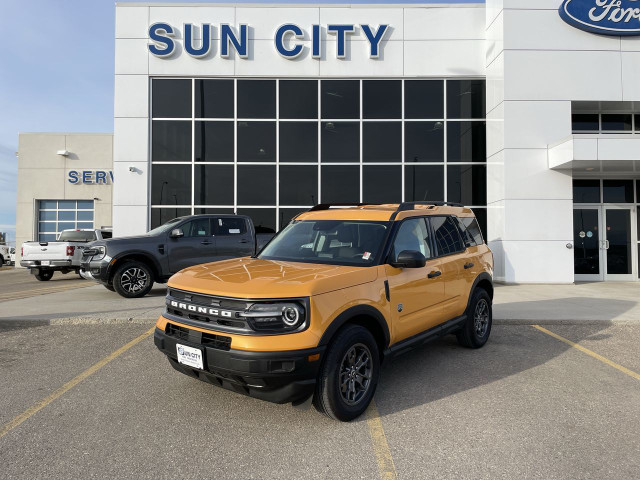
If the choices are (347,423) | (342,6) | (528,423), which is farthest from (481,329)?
(342,6)

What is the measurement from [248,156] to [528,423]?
1185 cm

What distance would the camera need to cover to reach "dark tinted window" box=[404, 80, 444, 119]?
44.0 ft

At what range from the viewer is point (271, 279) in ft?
10.4

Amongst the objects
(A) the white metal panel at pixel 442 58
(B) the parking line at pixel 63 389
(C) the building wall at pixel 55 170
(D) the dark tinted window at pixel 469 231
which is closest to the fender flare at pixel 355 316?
(D) the dark tinted window at pixel 469 231

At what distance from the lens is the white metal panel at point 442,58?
1322 cm

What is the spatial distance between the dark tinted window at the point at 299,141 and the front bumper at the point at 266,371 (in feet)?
36.2

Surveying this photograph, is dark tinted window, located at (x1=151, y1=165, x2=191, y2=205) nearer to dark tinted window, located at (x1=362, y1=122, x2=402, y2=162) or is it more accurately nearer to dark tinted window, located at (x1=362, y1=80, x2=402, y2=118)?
dark tinted window, located at (x1=362, y1=122, x2=402, y2=162)

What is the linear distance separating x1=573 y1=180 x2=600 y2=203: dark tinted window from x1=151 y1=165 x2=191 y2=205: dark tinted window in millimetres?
13165

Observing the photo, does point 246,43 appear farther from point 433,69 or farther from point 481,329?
point 481,329

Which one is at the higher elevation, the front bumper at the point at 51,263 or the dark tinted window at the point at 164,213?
the dark tinted window at the point at 164,213

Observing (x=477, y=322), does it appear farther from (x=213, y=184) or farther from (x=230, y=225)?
(x=213, y=184)

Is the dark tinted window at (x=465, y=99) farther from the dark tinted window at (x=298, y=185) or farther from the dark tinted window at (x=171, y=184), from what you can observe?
the dark tinted window at (x=171, y=184)

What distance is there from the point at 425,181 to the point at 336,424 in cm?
1131

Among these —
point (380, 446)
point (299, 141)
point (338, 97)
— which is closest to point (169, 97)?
point (299, 141)
